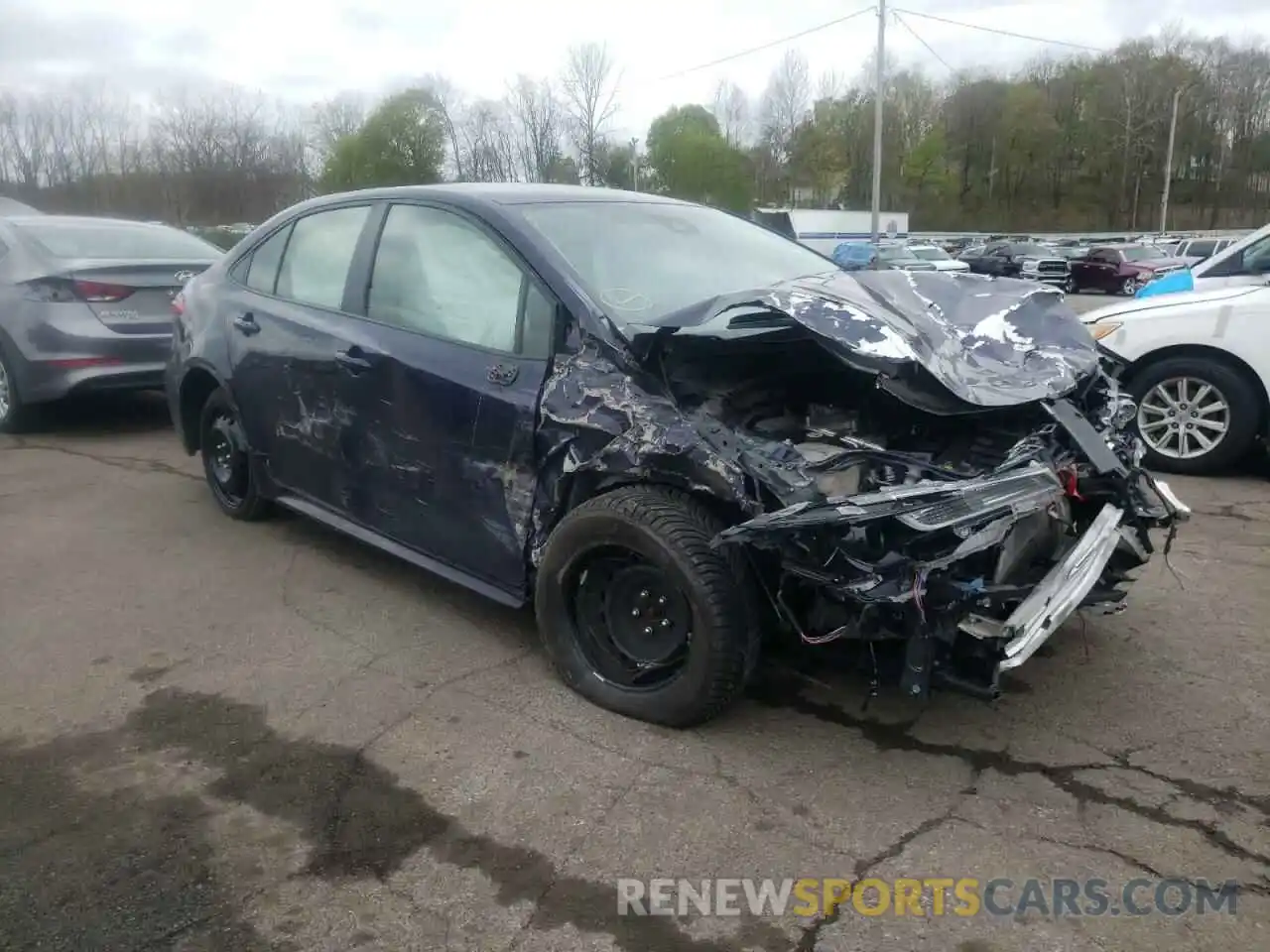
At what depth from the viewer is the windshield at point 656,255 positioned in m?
3.62

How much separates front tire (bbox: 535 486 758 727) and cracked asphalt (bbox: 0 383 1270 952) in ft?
0.47

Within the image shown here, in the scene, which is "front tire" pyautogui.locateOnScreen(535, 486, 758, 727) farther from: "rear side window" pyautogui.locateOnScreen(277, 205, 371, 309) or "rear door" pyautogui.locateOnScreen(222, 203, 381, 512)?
"rear side window" pyautogui.locateOnScreen(277, 205, 371, 309)

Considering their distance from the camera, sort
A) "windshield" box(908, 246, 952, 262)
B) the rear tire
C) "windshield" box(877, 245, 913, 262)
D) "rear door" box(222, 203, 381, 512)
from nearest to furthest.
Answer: "rear door" box(222, 203, 381, 512)
the rear tire
"windshield" box(877, 245, 913, 262)
"windshield" box(908, 246, 952, 262)

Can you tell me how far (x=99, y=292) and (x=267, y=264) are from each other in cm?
318

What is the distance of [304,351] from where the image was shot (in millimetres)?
4398

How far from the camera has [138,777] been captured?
121 inches

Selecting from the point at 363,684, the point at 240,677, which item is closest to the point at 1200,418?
the point at 363,684

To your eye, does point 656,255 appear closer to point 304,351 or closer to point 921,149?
point 304,351

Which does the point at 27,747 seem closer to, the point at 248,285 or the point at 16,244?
the point at 248,285

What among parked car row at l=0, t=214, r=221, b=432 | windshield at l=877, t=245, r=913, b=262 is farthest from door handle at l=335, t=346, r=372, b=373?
windshield at l=877, t=245, r=913, b=262

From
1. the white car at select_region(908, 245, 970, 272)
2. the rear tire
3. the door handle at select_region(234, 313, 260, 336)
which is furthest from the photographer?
the white car at select_region(908, 245, 970, 272)

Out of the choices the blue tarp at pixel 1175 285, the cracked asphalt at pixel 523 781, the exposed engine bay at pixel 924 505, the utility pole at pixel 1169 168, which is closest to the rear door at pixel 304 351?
the cracked asphalt at pixel 523 781

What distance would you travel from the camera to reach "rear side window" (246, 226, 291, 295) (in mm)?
4844

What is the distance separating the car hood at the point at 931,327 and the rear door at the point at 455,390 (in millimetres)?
495
